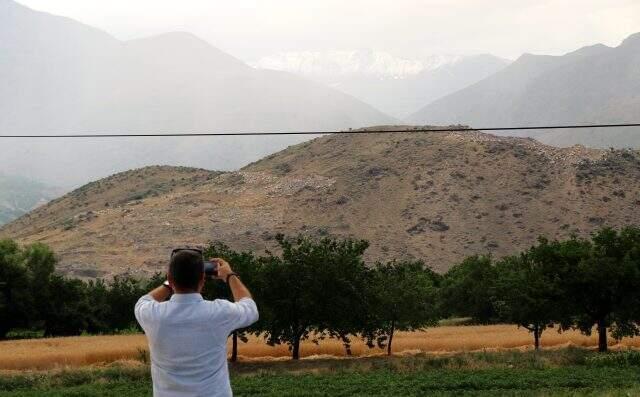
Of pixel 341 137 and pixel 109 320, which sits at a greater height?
pixel 341 137

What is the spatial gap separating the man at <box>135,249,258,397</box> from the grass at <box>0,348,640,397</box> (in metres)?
17.2

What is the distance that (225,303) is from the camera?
18.8 ft

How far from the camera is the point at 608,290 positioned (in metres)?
40.0

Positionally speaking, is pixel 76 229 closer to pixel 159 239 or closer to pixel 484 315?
pixel 159 239

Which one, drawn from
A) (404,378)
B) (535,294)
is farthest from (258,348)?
(404,378)

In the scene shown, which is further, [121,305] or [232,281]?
[121,305]

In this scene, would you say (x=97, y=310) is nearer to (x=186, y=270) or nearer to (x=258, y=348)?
(x=258, y=348)

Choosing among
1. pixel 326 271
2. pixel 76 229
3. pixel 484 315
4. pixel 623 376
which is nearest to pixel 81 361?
pixel 326 271

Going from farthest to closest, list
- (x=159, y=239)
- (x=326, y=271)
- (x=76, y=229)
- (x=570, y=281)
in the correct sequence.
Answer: (x=76, y=229)
(x=159, y=239)
(x=326, y=271)
(x=570, y=281)

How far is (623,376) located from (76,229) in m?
117

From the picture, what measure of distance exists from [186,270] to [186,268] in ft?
0.06

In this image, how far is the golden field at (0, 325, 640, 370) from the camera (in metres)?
37.8

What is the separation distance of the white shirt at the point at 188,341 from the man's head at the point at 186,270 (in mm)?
75

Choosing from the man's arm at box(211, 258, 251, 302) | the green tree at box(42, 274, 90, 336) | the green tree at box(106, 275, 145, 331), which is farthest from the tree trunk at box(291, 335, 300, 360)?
the man's arm at box(211, 258, 251, 302)
